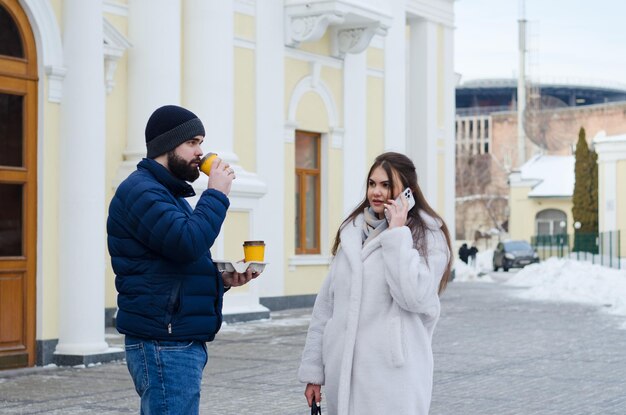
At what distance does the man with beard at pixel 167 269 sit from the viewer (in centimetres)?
444

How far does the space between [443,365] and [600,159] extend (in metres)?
38.3

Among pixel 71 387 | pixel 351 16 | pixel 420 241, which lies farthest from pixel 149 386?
pixel 351 16

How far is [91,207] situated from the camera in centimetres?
1240

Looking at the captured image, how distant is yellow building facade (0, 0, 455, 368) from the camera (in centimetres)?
1227

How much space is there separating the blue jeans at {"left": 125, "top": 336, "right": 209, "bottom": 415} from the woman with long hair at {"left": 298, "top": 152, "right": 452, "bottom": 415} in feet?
2.08

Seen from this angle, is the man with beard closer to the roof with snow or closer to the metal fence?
the metal fence

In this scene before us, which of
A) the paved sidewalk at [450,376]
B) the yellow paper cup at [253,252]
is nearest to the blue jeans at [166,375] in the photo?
the yellow paper cup at [253,252]

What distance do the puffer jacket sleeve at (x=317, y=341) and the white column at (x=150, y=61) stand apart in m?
11.6

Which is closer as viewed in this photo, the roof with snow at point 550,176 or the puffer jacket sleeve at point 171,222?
the puffer jacket sleeve at point 171,222

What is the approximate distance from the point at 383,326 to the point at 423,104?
78.2 feet

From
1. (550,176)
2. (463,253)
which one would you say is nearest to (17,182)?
(463,253)

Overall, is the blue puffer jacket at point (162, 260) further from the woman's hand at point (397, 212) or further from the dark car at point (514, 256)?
the dark car at point (514, 256)

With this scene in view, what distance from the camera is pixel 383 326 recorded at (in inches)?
188

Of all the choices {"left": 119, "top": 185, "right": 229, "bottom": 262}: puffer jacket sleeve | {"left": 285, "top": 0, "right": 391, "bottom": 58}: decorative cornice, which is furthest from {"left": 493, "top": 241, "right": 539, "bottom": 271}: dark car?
{"left": 119, "top": 185, "right": 229, "bottom": 262}: puffer jacket sleeve
